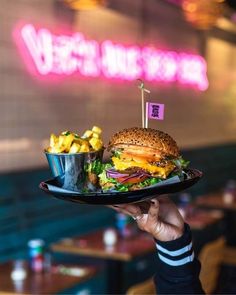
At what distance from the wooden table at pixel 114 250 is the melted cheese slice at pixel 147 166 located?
8.12 ft

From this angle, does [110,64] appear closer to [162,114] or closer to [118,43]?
[118,43]

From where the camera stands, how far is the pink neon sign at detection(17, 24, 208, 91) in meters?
4.77

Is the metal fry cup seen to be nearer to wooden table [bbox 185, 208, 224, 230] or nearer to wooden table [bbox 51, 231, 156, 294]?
wooden table [bbox 51, 231, 156, 294]

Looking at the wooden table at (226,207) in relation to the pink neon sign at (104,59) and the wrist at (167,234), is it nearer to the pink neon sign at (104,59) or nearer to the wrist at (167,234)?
the pink neon sign at (104,59)

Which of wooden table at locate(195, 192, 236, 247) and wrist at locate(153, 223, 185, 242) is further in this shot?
wooden table at locate(195, 192, 236, 247)

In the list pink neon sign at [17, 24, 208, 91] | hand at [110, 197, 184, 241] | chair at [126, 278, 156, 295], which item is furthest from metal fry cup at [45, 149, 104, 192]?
pink neon sign at [17, 24, 208, 91]

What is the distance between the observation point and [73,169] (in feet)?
5.31

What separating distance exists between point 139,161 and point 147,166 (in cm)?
3

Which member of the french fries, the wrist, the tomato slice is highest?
the french fries

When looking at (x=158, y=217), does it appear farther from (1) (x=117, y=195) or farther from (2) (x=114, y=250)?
(2) (x=114, y=250)

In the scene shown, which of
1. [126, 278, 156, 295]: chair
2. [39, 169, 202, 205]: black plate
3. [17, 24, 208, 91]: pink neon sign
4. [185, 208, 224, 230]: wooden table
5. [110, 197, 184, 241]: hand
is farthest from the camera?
[185, 208, 224, 230]: wooden table

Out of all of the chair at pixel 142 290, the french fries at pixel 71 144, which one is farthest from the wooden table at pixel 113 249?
the french fries at pixel 71 144

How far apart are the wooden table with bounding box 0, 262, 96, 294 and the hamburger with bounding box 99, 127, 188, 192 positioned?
1930mm

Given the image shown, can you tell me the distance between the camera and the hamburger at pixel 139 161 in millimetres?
1639
